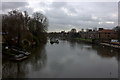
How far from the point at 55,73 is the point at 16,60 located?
→ 4.98 m

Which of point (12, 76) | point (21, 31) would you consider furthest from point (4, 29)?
point (12, 76)

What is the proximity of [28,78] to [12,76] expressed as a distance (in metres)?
1.17

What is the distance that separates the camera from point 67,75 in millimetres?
7363

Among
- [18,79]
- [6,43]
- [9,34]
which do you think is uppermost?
[9,34]

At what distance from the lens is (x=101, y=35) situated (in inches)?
1992

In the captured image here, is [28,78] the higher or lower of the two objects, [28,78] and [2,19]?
the lower

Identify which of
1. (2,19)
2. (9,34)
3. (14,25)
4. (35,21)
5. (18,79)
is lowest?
(18,79)

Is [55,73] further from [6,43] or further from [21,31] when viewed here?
[6,43]

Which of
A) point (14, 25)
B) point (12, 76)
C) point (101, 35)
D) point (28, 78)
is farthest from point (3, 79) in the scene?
point (101, 35)

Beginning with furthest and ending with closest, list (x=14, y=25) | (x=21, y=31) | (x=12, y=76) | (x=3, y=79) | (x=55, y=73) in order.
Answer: (x=21, y=31)
(x=14, y=25)
(x=55, y=73)
(x=12, y=76)
(x=3, y=79)

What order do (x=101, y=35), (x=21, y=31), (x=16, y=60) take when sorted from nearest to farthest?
(x=16, y=60), (x=21, y=31), (x=101, y=35)

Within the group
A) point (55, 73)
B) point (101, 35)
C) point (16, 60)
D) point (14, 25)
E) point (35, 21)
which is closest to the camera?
point (55, 73)

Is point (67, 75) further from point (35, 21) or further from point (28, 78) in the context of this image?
point (35, 21)

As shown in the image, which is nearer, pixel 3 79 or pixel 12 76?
pixel 3 79
